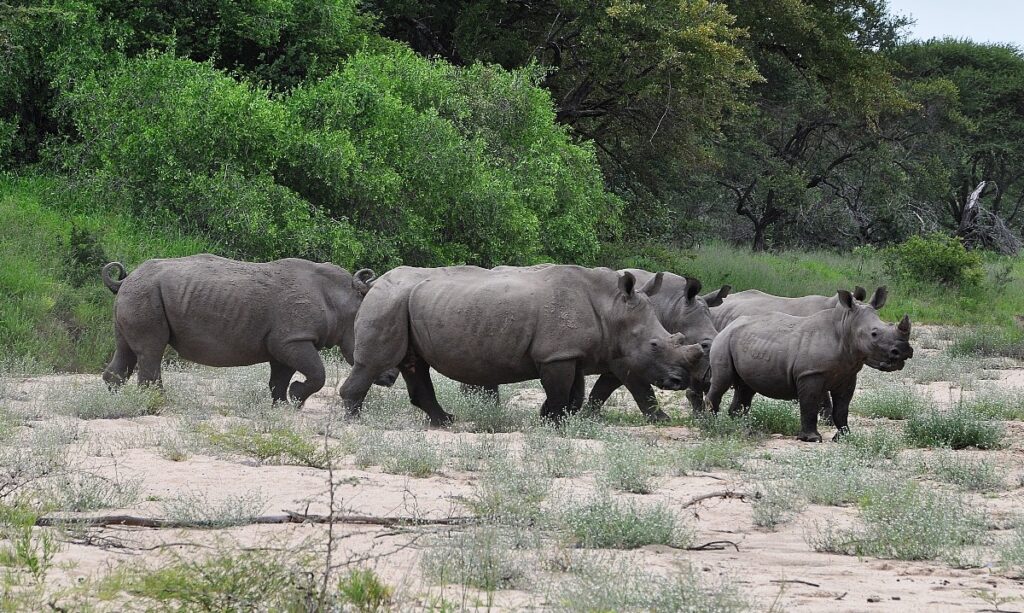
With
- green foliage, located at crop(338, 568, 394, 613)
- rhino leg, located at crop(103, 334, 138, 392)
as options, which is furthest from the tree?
green foliage, located at crop(338, 568, 394, 613)

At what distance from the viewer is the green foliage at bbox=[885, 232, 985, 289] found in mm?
26078

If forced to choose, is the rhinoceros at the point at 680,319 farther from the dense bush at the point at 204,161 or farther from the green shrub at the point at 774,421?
the dense bush at the point at 204,161

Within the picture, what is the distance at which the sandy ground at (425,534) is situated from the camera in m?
4.65

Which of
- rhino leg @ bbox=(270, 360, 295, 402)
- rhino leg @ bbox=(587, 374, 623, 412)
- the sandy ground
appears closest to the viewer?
the sandy ground

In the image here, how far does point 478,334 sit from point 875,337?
3.14 meters

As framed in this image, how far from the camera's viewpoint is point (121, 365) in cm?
1080

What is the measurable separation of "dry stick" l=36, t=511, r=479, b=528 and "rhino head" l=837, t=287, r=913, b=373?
497 cm

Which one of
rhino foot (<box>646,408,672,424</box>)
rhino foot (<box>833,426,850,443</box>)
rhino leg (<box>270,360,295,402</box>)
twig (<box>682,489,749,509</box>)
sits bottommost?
rhino leg (<box>270,360,295,402</box>)

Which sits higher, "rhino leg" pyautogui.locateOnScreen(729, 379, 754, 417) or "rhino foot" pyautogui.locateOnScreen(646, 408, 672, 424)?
"rhino leg" pyautogui.locateOnScreen(729, 379, 754, 417)

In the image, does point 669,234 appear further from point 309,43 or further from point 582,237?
point 309,43

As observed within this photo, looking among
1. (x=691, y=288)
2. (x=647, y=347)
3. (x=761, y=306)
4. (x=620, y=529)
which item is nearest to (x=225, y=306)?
(x=647, y=347)

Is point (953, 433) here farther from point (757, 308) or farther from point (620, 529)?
point (620, 529)

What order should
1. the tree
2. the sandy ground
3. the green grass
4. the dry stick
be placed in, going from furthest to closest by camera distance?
the tree < the green grass < the dry stick < the sandy ground

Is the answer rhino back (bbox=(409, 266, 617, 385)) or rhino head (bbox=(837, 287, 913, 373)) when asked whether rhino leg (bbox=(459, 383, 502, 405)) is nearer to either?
rhino back (bbox=(409, 266, 617, 385))
